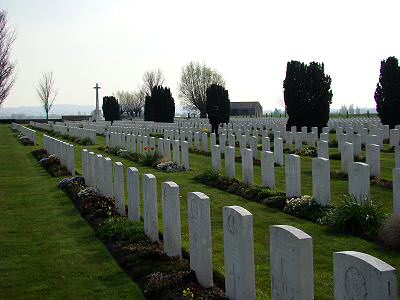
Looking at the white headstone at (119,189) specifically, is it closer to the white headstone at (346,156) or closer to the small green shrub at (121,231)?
the small green shrub at (121,231)

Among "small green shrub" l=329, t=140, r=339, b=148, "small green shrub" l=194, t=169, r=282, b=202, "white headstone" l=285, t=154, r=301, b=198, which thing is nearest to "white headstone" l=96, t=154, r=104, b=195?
"small green shrub" l=194, t=169, r=282, b=202

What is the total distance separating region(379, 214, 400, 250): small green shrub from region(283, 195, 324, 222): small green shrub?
5.43ft

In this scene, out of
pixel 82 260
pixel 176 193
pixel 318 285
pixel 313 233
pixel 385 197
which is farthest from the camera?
pixel 385 197

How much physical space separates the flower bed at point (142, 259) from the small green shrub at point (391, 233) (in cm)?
278

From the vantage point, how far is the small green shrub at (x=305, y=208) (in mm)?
9297

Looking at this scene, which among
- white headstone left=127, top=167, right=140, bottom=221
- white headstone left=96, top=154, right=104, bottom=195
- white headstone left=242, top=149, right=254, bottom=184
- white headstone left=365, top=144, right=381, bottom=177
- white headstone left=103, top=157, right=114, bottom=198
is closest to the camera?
white headstone left=127, top=167, right=140, bottom=221

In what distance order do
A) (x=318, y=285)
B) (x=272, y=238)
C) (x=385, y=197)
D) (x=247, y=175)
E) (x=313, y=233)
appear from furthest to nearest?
(x=247, y=175) → (x=385, y=197) → (x=313, y=233) → (x=318, y=285) → (x=272, y=238)

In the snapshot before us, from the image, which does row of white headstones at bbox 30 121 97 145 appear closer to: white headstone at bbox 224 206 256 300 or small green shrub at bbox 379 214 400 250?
small green shrub at bbox 379 214 400 250

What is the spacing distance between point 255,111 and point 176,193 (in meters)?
99.3

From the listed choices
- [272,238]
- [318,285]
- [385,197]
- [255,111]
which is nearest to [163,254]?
[318,285]

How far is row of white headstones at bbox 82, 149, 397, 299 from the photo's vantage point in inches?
134

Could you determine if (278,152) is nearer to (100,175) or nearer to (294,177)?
(294,177)

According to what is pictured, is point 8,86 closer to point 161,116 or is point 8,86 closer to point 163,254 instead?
point 161,116

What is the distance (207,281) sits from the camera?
594 cm
